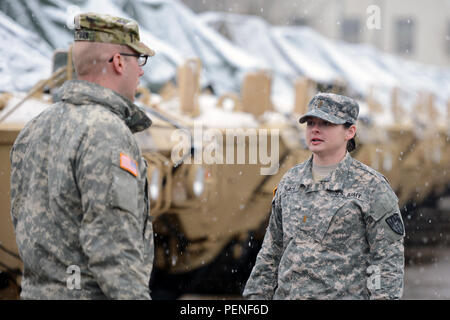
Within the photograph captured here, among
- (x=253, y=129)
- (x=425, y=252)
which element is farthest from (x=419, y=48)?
(x=253, y=129)

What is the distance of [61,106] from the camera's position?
81.5 inches

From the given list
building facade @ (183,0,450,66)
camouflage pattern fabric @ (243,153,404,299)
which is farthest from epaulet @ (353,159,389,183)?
building facade @ (183,0,450,66)

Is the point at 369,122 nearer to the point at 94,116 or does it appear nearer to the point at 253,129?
the point at 253,129

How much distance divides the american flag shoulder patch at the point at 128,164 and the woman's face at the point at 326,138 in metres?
0.76

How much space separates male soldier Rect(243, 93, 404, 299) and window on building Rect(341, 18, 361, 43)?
15.3 meters

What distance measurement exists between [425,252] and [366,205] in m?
7.71

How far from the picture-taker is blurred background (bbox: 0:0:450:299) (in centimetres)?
507

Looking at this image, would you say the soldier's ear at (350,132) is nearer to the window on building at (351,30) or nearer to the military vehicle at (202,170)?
the military vehicle at (202,170)

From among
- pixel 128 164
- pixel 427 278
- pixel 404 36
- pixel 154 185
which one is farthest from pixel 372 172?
pixel 404 36

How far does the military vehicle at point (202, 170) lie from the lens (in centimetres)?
491

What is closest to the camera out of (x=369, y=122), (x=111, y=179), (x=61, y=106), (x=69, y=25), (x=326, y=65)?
(x=111, y=179)

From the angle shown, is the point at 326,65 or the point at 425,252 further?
the point at 326,65

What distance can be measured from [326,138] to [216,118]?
3.59 m

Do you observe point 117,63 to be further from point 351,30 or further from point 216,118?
point 351,30
